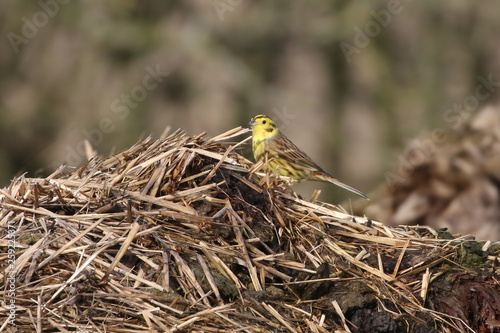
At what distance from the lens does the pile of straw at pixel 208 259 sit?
292 cm

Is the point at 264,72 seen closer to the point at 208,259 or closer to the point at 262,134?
the point at 262,134

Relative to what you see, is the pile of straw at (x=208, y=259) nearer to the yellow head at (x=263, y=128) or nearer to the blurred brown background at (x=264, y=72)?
the yellow head at (x=263, y=128)

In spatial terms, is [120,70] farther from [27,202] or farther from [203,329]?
[203,329]

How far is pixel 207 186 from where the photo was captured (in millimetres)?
3480

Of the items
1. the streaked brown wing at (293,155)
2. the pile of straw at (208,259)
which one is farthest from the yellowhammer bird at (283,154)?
the pile of straw at (208,259)

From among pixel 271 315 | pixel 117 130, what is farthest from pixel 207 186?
pixel 117 130

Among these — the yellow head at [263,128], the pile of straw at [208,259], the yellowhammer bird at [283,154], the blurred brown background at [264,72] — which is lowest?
the pile of straw at [208,259]

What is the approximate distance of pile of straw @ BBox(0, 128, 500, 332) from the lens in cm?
292

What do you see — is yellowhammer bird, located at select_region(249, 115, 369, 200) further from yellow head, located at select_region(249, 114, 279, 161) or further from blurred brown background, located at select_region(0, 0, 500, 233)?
blurred brown background, located at select_region(0, 0, 500, 233)

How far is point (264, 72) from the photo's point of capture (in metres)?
7.60

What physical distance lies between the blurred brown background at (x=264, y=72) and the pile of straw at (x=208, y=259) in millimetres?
3504

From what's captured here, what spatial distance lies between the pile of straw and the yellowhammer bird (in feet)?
6.18

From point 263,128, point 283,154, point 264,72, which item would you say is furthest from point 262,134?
point 264,72

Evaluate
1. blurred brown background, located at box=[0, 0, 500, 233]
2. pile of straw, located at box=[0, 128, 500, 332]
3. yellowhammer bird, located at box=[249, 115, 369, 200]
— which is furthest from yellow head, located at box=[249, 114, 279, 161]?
pile of straw, located at box=[0, 128, 500, 332]
